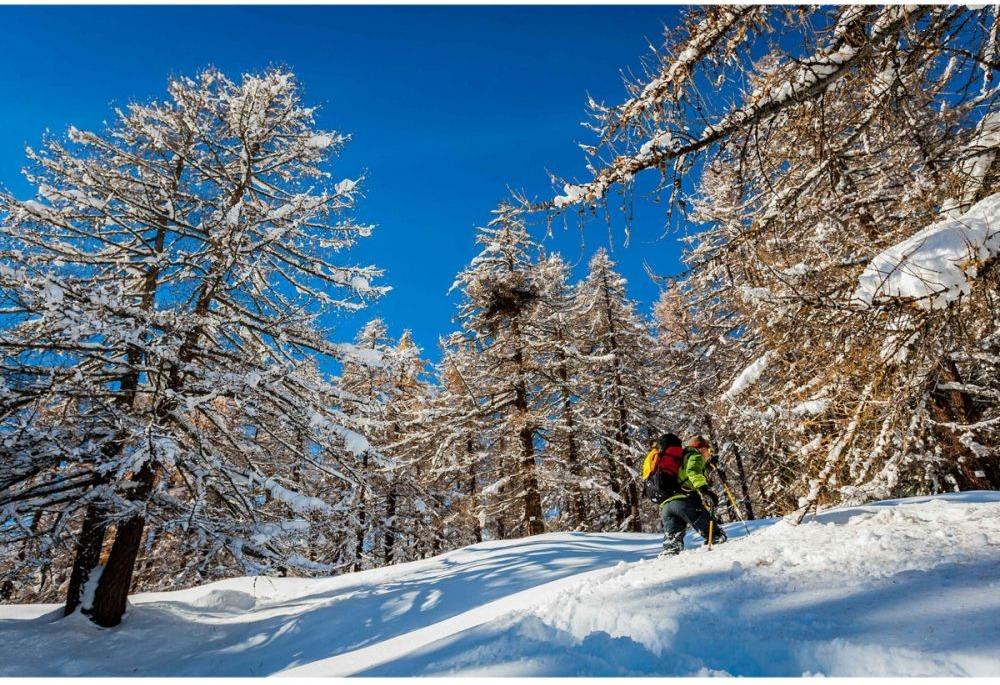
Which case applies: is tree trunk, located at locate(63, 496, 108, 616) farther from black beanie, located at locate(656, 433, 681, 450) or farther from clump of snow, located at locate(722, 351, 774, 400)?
clump of snow, located at locate(722, 351, 774, 400)

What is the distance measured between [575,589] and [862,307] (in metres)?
3.41

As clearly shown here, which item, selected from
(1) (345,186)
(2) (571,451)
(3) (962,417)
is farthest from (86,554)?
(3) (962,417)

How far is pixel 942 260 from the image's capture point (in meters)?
3.05

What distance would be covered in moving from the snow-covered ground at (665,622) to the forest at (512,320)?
24.9 inches

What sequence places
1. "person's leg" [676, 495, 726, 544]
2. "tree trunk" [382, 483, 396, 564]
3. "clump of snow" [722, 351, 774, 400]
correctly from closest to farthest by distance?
"person's leg" [676, 495, 726, 544]
"clump of snow" [722, 351, 774, 400]
"tree trunk" [382, 483, 396, 564]

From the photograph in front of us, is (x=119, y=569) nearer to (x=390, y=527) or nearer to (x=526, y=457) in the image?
(x=526, y=457)

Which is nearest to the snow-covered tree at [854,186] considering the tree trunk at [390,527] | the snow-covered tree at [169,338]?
the snow-covered tree at [169,338]

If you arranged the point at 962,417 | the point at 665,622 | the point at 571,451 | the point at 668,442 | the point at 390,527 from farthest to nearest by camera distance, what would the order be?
the point at 390,527, the point at 571,451, the point at 962,417, the point at 668,442, the point at 665,622

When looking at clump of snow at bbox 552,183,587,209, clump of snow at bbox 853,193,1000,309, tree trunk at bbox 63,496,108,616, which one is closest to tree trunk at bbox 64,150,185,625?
tree trunk at bbox 63,496,108,616

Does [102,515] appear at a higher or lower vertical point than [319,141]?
lower

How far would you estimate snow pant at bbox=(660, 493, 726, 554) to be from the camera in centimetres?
647

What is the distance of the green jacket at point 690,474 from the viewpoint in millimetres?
6293

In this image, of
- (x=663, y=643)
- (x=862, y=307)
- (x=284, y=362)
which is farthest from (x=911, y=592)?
(x=284, y=362)

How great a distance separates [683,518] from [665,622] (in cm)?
346
